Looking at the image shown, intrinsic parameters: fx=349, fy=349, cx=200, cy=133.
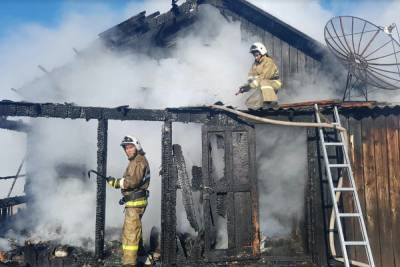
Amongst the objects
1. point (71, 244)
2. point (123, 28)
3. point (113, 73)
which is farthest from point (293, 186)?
point (123, 28)

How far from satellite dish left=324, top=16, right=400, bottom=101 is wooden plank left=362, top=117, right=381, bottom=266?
1.64 meters

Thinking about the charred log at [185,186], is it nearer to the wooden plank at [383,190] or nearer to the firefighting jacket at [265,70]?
the firefighting jacket at [265,70]

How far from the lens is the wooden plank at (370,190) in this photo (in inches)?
282

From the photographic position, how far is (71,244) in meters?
8.07

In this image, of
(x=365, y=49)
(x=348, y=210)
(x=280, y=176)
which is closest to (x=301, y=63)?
(x=365, y=49)

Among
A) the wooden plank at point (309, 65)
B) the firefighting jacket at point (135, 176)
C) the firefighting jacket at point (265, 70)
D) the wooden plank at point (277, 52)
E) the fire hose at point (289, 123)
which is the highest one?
the wooden plank at point (277, 52)

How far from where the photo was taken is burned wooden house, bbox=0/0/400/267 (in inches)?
277

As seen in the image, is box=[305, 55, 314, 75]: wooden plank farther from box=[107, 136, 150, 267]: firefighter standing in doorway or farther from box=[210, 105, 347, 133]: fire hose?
box=[107, 136, 150, 267]: firefighter standing in doorway

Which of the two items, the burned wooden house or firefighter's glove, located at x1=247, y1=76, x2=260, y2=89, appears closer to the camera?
the burned wooden house

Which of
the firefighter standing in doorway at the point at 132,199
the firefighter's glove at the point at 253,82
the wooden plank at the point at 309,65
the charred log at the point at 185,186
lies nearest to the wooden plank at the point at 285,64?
the wooden plank at the point at 309,65

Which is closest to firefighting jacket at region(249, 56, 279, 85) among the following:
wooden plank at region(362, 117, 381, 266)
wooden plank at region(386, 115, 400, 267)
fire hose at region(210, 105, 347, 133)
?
fire hose at region(210, 105, 347, 133)

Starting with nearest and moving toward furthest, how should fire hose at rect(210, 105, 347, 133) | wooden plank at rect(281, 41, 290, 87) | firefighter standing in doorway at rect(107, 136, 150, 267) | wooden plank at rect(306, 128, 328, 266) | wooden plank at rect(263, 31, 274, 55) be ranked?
firefighter standing in doorway at rect(107, 136, 150, 267)
fire hose at rect(210, 105, 347, 133)
wooden plank at rect(306, 128, 328, 266)
wooden plank at rect(281, 41, 290, 87)
wooden plank at rect(263, 31, 274, 55)

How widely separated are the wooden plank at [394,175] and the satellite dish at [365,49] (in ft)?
5.33

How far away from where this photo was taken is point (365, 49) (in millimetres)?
8836
